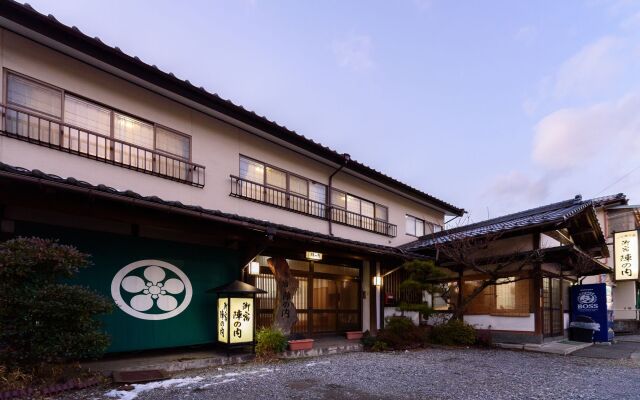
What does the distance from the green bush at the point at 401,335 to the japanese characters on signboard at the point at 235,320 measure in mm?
4333

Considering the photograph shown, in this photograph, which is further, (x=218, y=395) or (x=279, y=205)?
(x=279, y=205)

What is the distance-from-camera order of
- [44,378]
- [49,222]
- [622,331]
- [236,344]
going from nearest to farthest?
[44,378] < [49,222] < [236,344] < [622,331]

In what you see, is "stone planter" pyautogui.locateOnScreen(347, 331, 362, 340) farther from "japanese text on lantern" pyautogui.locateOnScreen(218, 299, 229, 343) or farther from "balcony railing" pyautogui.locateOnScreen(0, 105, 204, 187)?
"balcony railing" pyautogui.locateOnScreen(0, 105, 204, 187)

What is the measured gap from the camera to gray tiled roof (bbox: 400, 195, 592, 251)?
41.1 feet

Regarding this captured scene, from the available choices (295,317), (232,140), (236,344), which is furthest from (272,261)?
(232,140)

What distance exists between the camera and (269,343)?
925 centimetres

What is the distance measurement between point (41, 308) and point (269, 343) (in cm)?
487

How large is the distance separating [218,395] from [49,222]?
4157mm

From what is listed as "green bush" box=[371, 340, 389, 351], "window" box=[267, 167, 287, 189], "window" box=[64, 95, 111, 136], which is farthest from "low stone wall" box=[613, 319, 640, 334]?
"window" box=[64, 95, 111, 136]

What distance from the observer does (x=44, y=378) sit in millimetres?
5789

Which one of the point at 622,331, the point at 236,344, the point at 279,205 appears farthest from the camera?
the point at 622,331

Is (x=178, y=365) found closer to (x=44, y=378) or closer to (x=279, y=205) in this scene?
(x=44, y=378)

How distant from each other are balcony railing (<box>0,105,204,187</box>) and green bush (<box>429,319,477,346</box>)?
27.2 feet

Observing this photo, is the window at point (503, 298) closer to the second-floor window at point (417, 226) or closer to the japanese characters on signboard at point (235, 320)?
the second-floor window at point (417, 226)
